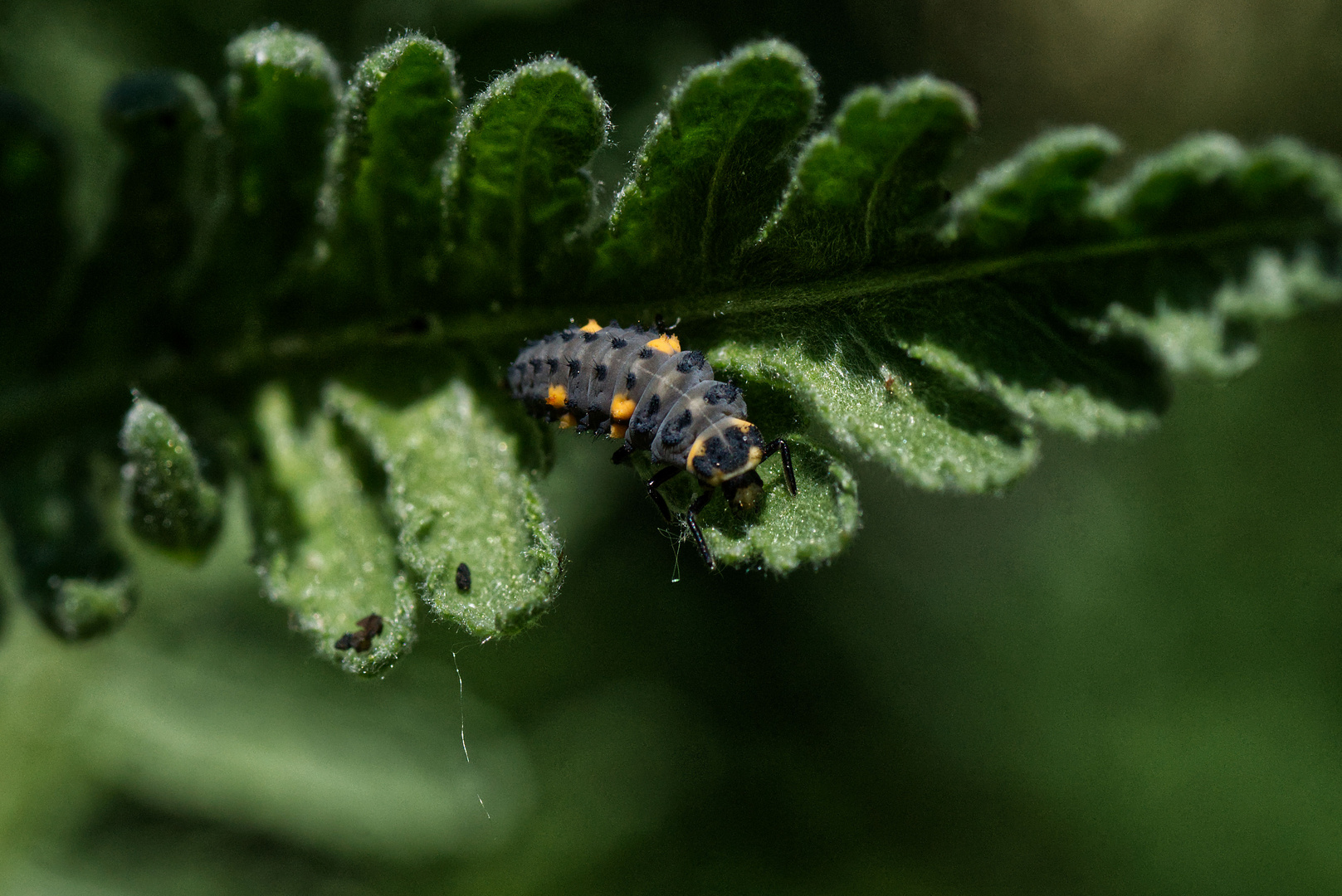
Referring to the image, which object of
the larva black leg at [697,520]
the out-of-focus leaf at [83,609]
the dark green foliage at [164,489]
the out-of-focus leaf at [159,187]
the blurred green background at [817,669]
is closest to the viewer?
the larva black leg at [697,520]

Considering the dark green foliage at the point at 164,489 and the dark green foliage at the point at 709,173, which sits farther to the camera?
the dark green foliage at the point at 164,489

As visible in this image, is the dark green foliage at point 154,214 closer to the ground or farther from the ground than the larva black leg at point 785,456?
closer to the ground

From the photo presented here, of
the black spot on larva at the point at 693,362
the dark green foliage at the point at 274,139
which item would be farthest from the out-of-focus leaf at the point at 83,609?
the black spot on larva at the point at 693,362

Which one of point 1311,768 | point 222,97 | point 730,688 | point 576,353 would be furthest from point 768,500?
point 1311,768

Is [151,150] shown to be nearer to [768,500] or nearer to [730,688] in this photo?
[768,500]

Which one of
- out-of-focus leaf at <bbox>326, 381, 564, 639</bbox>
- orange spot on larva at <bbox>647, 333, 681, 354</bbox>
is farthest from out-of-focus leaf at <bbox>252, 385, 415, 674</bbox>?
orange spot on larva at <bbox>647, 333, 681, 354</bbox>

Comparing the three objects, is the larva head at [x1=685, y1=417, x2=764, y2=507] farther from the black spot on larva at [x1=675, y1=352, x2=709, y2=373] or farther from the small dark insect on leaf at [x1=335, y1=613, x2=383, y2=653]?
the small dark insect on leaf at [x1=335, y1=613, x2=383, y2=653]

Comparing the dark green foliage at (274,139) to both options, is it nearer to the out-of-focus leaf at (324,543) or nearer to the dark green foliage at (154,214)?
the dark green foliage at (154,214)
